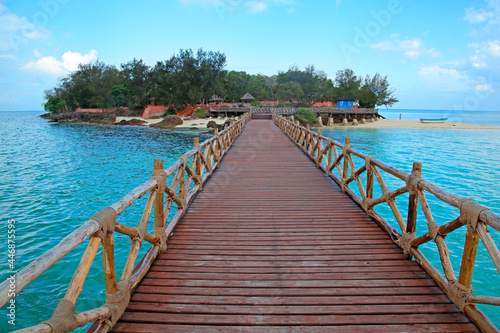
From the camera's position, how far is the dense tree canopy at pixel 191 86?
46.8 meters

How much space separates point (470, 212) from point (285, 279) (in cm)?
176

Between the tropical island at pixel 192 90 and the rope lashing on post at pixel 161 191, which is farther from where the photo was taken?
the tropical island at pixel 192 90

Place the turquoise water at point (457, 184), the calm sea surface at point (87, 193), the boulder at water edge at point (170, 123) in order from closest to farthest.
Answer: the calm sea surface at point (87, 193) → the turquoise water at point (457, 184) → the boulder at water edge at point (170, 123)

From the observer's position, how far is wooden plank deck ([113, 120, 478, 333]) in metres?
2.47

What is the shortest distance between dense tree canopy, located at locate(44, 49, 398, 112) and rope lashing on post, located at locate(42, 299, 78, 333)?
45.5 meters

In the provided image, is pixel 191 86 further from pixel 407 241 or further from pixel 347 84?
pixel 407 241

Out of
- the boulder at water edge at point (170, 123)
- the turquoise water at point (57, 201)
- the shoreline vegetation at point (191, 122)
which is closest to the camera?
the turquoise water at point (57, 201)

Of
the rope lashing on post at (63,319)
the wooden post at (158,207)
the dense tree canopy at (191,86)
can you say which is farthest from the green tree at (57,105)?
the rope lashing on post at (63,319)

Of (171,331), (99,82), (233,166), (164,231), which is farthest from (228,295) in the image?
(99,82)

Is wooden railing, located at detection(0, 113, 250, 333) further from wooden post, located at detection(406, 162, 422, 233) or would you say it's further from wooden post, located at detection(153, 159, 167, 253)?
wooden post, located at detection(406, 162, 422, 233)

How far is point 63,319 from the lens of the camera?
178 centimetres

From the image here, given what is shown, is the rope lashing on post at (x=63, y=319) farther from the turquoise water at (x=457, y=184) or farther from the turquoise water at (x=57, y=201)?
the turquoise water at (x=457, y=184)

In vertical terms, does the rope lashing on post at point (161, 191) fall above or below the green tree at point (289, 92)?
below

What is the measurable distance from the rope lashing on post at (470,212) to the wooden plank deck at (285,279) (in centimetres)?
76
